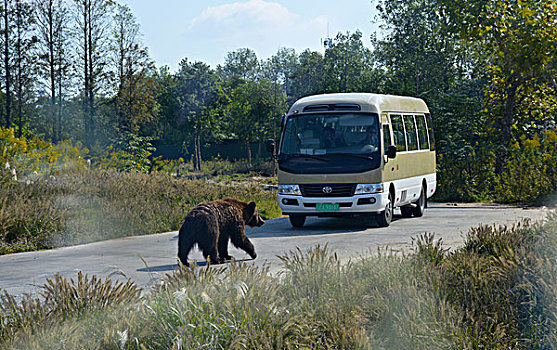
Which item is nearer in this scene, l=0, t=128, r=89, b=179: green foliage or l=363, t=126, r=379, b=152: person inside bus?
l=363, t=126, r=379, b=152: person inside bus

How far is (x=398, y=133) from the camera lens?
17.2 metres

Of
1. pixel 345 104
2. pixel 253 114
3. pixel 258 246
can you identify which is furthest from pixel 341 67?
pixel 258 246

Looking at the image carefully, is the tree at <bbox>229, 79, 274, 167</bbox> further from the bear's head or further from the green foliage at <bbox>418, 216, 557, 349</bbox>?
the green foliage at <bbox>418, 216, 557, 349</bbox>

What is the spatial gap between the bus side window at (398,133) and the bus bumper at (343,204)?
1.62m

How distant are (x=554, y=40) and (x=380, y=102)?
26.7 feet

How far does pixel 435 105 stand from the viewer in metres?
27.0

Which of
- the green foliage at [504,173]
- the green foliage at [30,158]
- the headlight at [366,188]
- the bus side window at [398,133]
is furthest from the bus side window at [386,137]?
the green foliage at [30,158]

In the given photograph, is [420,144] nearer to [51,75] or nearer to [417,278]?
[417,278]

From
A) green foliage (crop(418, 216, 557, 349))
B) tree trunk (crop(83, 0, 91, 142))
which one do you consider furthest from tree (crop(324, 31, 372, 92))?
green foliage (crop(418, 216, 557, 349))

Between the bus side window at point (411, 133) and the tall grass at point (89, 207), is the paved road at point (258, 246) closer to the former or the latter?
the tall grass at point (89, 207)

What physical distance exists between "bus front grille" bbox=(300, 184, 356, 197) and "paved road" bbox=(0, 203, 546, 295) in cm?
82

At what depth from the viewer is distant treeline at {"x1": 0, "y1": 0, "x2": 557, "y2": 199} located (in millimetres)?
23062

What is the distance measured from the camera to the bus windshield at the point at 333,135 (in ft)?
51.9

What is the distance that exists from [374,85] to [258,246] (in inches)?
1617
